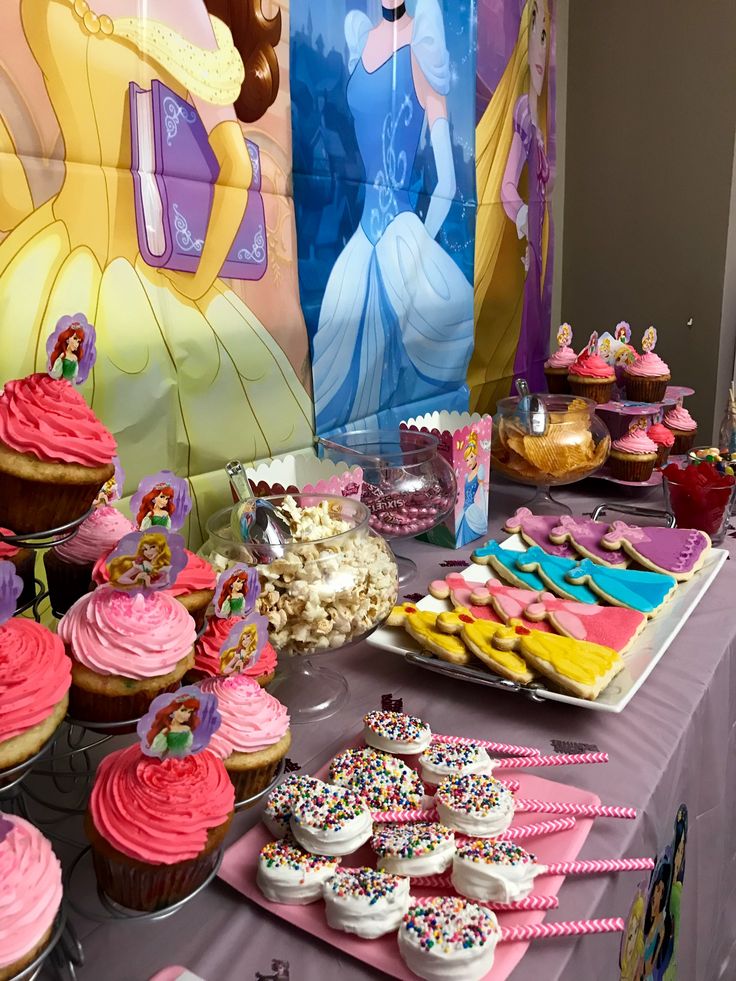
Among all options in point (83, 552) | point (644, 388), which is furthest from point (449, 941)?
point (644, 388)

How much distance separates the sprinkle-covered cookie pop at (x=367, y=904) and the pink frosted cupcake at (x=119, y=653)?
22cm

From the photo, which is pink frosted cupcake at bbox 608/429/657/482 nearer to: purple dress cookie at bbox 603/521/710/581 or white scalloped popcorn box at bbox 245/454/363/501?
purple dress cookie at bbox 603/521/710/581

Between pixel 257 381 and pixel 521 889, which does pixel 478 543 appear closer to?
pixel 257 381

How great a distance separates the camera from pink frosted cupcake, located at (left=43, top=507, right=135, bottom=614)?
33.1 inches

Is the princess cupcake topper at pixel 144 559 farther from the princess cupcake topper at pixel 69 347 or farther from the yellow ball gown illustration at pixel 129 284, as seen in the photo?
the yellow ball gown illustration at pixel 129 284

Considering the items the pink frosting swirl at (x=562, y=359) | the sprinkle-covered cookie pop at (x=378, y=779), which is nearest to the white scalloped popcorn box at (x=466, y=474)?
the pink frosting swirl at (x=562, y=359)

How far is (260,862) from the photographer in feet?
2.29

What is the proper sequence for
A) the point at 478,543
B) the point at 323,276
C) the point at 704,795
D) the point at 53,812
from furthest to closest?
the point at 478,543 → the point at 323,276 → the point at 704,795 → the point at 53,812

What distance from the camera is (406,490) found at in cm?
136

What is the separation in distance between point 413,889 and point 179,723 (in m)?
0.27

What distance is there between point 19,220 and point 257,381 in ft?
1.54

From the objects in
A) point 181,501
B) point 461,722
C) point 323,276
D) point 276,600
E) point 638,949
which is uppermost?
point 323,276

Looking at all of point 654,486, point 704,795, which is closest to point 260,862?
point 704,795

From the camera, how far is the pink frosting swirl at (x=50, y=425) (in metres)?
0.64
